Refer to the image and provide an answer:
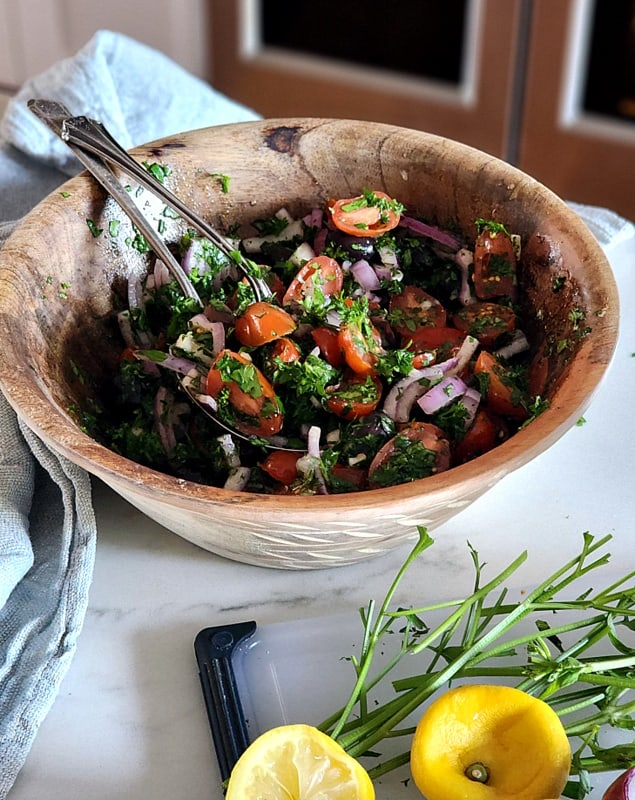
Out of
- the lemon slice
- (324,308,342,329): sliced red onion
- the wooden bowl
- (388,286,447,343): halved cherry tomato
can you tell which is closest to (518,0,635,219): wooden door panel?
the wooden bowl

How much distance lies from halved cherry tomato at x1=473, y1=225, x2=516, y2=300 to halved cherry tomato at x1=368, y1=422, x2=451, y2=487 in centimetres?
21

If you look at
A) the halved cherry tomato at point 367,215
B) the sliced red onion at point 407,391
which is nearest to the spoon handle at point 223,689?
the sliced red onion at point 407,391

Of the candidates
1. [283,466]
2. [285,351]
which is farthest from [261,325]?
[283,466]

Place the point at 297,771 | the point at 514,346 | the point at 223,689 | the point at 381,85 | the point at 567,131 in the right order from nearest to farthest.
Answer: the point at 297,771
the point at 223,689
the point at 514,346
the point at 567,131
the point at 381,85

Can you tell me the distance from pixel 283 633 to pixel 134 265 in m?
0.44

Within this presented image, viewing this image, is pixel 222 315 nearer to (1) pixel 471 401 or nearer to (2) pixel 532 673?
(1) pixel 471 401

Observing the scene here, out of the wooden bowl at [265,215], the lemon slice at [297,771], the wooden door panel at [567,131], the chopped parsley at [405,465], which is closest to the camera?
the lemon slice at [297,771]

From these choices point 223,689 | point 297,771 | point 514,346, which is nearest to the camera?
point 297,771

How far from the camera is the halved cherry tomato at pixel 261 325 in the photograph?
909 millimetres

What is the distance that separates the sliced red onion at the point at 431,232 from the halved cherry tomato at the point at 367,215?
29 millimetres

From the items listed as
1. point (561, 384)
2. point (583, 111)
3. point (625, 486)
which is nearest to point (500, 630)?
point (561, 384)

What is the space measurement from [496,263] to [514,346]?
0.09 m

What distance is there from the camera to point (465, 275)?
1023 mm

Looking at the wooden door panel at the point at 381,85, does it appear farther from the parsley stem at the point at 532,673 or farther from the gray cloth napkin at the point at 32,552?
the parsley stem at the point at 532,673
